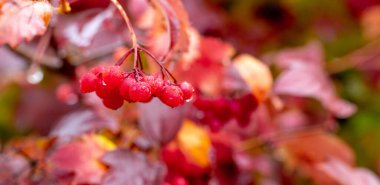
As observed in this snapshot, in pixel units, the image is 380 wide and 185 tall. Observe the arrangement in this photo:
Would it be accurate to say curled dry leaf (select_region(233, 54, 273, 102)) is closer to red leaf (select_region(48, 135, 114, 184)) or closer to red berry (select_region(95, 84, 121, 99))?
red leaf (select_region(48, 135, 114, 184))

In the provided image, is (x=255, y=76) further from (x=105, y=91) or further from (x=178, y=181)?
(x=105, y=91)

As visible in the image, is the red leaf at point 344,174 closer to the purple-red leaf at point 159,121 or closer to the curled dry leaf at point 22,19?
the purple-red leaf at point 159,121

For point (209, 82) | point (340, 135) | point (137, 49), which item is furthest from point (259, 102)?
point (340, 135)

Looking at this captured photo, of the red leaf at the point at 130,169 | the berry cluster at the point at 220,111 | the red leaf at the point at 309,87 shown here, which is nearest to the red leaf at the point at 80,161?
the red leaf at the point at 130,169

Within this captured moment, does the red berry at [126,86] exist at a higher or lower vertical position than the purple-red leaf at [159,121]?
higher

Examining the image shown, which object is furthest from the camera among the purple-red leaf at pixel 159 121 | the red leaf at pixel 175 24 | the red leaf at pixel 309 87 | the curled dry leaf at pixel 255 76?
the red leaf at pixel 309 87

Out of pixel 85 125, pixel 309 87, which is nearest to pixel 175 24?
pixel 85 125

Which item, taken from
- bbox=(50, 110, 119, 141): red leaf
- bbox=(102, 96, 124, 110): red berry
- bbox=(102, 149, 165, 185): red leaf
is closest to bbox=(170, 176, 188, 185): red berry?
bbox=(102, 149, 165, 185): red leaf
